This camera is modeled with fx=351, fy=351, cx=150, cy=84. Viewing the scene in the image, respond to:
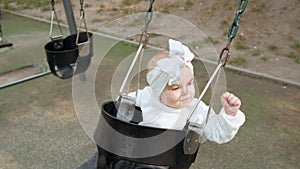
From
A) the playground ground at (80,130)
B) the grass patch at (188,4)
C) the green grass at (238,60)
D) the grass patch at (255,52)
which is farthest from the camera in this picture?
the grass patch at (188,4)

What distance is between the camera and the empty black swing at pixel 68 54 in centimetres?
130

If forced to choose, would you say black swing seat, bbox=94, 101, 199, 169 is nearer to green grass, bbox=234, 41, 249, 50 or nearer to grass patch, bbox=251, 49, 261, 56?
grass patch, bbox=251, 49, 261, 56

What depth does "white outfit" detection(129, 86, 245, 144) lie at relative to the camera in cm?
74

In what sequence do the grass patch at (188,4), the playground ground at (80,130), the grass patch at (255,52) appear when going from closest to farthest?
the playground ground at (80,130), the grass patch at (255,52), the grass patch at (188,4)

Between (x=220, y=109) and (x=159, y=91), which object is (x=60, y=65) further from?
(x=220, y=109)

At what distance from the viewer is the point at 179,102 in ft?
2.65

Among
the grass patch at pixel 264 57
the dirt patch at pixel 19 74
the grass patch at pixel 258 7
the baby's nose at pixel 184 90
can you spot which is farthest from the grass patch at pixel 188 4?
the baby's nose at pixel 184 90

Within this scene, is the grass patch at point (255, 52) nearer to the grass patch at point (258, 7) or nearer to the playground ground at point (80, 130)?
the playground ground at point (80, 130)

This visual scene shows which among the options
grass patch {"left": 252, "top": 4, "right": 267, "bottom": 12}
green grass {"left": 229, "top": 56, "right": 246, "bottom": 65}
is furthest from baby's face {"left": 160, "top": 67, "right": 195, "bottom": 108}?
grass patch {"left": 252, "top": 4, "right": 267, "bottom": 12}

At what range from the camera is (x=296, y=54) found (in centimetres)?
244

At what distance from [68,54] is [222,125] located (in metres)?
0.75

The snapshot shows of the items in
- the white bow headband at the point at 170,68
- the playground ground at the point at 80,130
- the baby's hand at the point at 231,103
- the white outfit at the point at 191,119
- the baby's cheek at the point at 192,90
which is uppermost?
the white bow headband at the point at 170,68

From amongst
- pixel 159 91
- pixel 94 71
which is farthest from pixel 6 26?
pixel 159 91

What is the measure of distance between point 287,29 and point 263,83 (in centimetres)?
124
